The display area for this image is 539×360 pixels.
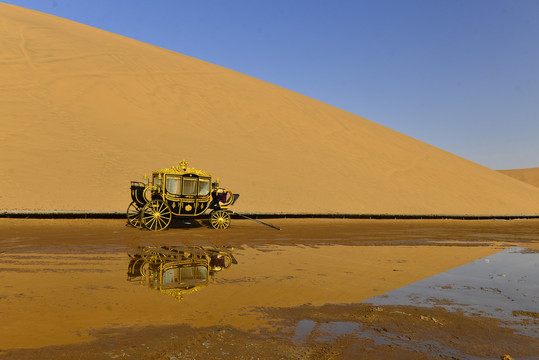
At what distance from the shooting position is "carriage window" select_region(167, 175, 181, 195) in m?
15.6

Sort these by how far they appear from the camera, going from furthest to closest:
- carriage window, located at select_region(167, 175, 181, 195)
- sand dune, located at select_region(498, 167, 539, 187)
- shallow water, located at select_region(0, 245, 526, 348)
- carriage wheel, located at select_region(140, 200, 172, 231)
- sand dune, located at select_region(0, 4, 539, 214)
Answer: sand dune, located at select_region(498, 167, 539, 187) → sand dune, located at select_region(0, 4, 539, 214) → carriage window, located at select_region(167, 175, 181, 195) → carriage wheel, located at select_region(140, 200, 172, 231) → shallow water, located at select_region(0, 245, 526, 348)

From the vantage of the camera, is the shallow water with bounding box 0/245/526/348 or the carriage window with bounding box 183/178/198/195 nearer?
the shallow water with bounding box 0/245/526/348

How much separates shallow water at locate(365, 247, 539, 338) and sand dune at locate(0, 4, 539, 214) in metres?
17.0

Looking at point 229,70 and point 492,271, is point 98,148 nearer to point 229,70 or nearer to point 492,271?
point 492,271

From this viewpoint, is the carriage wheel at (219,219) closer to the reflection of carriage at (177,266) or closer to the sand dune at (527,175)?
the reflection of carriage at (177,266)

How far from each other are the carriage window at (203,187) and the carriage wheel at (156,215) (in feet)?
5.16

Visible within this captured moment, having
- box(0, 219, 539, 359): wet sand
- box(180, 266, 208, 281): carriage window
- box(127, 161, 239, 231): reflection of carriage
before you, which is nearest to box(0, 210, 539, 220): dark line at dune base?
box(127, 161, 239, 231): reflection of carriage

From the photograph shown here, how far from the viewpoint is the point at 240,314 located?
17.1 feet

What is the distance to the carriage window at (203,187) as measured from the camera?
16.2 m

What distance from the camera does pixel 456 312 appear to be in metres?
5.61

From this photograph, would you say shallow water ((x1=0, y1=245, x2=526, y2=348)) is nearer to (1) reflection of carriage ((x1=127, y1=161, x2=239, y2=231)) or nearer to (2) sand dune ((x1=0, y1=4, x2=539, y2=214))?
(1) reflection of carriage ((x1=127, y1=161, x2=239, y2=231))

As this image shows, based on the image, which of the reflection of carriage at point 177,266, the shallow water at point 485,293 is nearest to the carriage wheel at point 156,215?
the reflection of carriage at point 177,266

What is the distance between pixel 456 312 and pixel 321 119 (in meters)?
40.3

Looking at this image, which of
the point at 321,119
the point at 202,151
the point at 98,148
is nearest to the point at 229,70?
the point at 321,119
